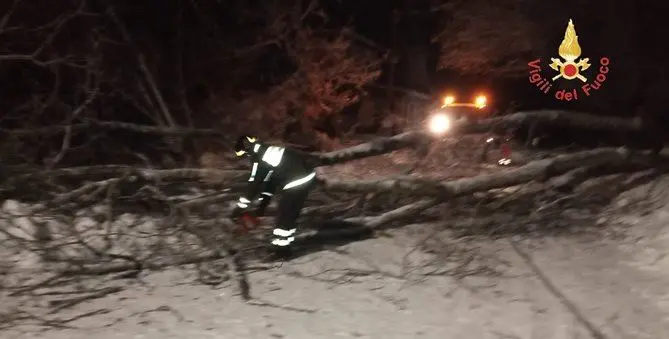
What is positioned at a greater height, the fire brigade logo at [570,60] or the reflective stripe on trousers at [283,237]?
the fire brigade logo at [570,60]

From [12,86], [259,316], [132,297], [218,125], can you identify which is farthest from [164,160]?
[259,316]

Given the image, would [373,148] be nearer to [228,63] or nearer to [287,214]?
[287,214]

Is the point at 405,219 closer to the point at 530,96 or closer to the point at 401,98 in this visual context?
the point at 530,96

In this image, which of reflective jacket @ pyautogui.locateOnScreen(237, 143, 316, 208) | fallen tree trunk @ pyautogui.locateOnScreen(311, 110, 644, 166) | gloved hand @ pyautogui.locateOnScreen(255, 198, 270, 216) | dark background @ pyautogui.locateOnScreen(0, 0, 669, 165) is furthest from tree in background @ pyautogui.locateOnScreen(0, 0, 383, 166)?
reflective jacket @ pyautogui.locateOnScreen(237, 143, 316, 208)

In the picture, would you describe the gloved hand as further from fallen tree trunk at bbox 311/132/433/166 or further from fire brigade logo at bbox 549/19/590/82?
fire brigade logo at bbox 549/19/590/82

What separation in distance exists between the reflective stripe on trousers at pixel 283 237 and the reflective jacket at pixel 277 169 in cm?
44

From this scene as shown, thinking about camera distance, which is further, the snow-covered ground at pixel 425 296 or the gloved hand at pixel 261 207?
the gloved hand at pixel 261 207

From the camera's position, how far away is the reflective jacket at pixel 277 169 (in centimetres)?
780

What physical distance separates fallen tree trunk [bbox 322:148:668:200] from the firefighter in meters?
1.15

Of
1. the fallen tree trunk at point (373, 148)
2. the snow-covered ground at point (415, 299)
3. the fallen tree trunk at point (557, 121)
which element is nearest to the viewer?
the snow-covered ground at point (415, 299)

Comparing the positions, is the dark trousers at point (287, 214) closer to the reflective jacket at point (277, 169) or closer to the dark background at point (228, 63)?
the reflective jacket at point (277, 169)

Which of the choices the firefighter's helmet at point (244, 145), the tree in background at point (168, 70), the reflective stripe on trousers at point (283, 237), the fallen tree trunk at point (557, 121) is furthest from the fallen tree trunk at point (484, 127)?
the tree in background at point (168, 70)

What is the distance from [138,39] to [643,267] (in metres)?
9.98

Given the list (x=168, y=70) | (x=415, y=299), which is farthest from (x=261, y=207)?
(x=168, y=70)
